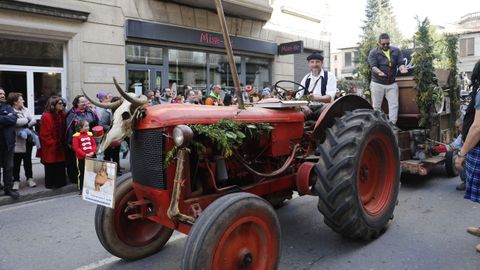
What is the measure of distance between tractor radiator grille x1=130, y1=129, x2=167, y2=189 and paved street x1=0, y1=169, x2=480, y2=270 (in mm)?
1007

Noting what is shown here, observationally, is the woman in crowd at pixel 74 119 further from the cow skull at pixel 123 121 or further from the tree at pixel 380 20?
the tree at pixel 380 20

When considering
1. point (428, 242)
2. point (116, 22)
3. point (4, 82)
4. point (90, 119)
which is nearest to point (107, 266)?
point (428, 242)

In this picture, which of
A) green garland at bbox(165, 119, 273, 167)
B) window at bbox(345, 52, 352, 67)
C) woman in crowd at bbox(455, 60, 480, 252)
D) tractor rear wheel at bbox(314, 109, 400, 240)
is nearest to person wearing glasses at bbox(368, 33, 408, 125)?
tractor rear wheel at bbox(314, 109, 400, 240)

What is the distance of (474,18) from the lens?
58250 millimetres

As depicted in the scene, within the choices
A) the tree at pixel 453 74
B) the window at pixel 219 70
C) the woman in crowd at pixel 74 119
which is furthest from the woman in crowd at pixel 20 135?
the window at pixel 219 70

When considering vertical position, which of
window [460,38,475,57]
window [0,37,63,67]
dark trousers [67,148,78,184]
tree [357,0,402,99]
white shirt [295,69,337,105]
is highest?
tree [357,0,402,99]

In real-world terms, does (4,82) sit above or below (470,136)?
above

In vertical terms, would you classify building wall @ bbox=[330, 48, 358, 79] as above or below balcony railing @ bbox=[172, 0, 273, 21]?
above

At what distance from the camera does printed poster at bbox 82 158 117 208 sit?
3.02 meters

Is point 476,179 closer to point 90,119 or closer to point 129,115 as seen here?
point 129,115

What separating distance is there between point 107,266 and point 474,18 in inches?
2653

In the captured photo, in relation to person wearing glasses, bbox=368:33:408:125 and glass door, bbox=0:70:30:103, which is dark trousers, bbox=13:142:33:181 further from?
person wearing glasses, bbox=368:33:408:125

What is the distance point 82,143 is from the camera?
6.95 meters

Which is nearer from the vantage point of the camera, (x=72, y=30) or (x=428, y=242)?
(x=428, y=242)
